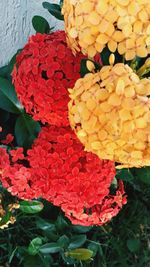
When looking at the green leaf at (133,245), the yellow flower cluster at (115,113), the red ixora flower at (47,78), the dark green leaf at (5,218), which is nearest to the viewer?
the yellow flower cluster at (115,113)

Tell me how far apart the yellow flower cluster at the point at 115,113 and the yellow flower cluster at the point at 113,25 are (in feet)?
0.14

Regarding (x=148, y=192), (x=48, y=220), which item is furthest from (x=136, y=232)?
(x=48, y=220)

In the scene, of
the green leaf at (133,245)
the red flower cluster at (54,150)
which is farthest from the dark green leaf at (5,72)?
the green leaf at (133,245)

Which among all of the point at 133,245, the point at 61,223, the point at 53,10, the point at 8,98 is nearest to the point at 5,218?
the point at 61,223

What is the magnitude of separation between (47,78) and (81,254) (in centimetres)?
47

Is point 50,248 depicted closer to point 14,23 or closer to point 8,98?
point 8,98

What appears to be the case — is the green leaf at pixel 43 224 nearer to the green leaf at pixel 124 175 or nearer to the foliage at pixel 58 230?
the foliage at pixel 58 230

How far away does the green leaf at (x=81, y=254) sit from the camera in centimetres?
137

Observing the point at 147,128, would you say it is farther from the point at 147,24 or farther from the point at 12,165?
the point at 12,165

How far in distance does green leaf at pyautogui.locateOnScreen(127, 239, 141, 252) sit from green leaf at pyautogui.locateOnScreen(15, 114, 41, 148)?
17.1 inches

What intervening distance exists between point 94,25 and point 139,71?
0.11 m

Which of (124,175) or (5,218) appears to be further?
(124,175)

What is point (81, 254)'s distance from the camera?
54.3 inches

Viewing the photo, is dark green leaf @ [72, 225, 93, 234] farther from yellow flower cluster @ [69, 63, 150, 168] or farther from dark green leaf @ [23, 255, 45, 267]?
yellow flower cluster @ [69, 63, 150, 168]
